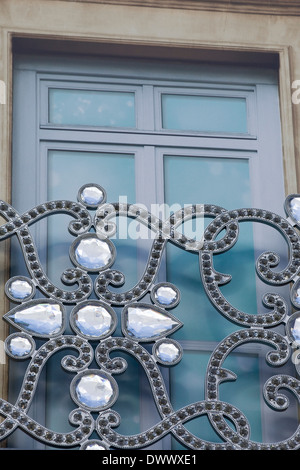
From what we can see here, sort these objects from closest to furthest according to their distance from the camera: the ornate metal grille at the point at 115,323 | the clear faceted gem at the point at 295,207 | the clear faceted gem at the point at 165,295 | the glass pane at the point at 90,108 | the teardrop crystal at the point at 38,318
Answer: the ornate metal grille at the point at 115,323
the teardrop crystal at the point at 38,318
the clear faceted gem at the point at 165,295
the clear faceted gem at the point at 295,207
the glass pane at the point at 90,108

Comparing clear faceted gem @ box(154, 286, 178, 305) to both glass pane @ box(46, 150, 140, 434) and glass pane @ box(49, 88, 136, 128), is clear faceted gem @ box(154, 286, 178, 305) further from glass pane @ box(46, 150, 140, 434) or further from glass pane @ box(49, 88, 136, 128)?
glass pane @ box(49, 88, 136, 128)

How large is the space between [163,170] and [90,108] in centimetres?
54

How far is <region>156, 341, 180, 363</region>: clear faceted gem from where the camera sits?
729 centimetres

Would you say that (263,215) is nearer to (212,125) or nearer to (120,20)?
(212,125)

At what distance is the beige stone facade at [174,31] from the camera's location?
8266 mm

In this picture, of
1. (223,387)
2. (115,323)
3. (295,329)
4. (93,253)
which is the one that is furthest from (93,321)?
(295,329)

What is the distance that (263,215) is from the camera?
25.2ft

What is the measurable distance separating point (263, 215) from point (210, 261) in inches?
14.8

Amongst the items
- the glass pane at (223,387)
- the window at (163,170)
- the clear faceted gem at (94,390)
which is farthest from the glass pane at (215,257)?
the clear faceted gem at (94,390)

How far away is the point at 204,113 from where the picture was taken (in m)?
8.39

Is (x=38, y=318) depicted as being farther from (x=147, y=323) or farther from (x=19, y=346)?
(x=147, y=323)

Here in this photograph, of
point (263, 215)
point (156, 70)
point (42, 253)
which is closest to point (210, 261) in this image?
point (263, 215)

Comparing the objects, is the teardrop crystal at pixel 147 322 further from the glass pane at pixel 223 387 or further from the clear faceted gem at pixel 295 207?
the clear faceted gem at pixel 295 207

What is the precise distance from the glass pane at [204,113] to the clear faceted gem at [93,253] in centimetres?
109
